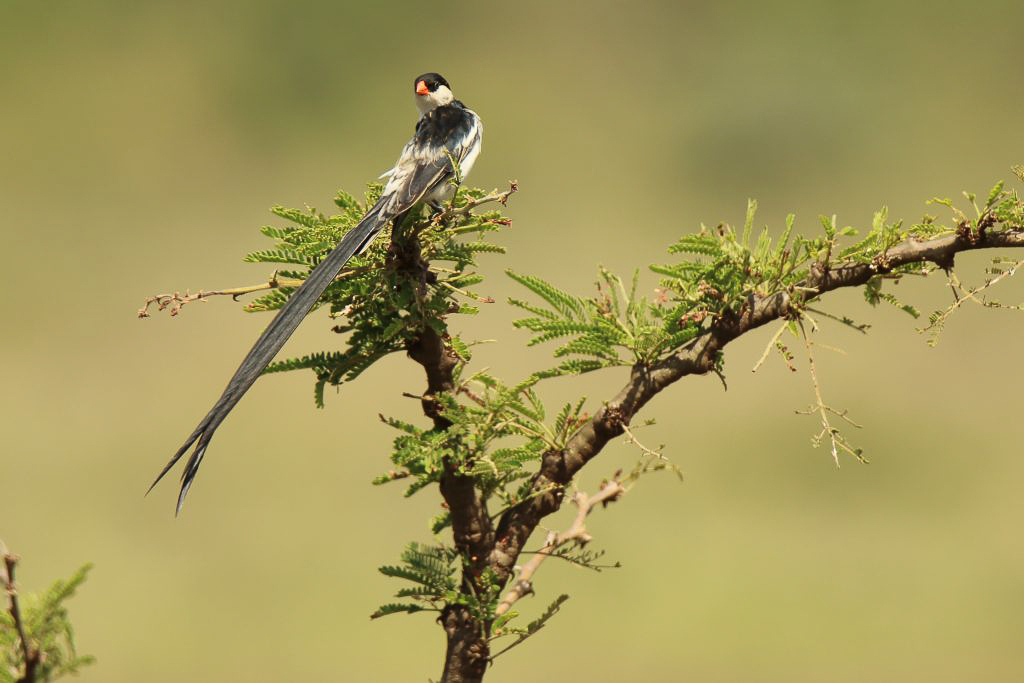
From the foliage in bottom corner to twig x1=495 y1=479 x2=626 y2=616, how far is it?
26cm

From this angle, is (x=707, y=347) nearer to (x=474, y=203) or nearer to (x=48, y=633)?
(x=474, y=203)

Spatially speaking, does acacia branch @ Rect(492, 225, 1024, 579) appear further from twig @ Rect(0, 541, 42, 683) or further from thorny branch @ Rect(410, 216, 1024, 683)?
twig @ Rect(0, 541, 42, 683)

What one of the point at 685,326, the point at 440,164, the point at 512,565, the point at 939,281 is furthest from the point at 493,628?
the point at 939,281

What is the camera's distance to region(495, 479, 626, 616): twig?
24.3 inches

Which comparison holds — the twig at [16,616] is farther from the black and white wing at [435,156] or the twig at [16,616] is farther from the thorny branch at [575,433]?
the black and white wing at [435,156]

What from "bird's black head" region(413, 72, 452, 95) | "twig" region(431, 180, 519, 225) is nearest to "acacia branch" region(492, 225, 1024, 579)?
"twig" region(431, 180, 519, 225)

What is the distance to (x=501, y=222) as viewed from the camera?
0.72 m

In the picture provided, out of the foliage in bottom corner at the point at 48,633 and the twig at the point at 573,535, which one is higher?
the twig at the point at 573,535

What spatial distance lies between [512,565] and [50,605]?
32 cm

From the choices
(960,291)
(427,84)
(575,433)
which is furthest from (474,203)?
(427,84)

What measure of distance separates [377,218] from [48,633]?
1.17 feet

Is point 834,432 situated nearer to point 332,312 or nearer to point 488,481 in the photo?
point 488,481

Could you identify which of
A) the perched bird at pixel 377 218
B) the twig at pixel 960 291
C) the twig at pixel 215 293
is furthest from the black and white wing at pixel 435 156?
the twig at pixel 960 291

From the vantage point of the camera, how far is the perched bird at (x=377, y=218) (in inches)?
23.5
